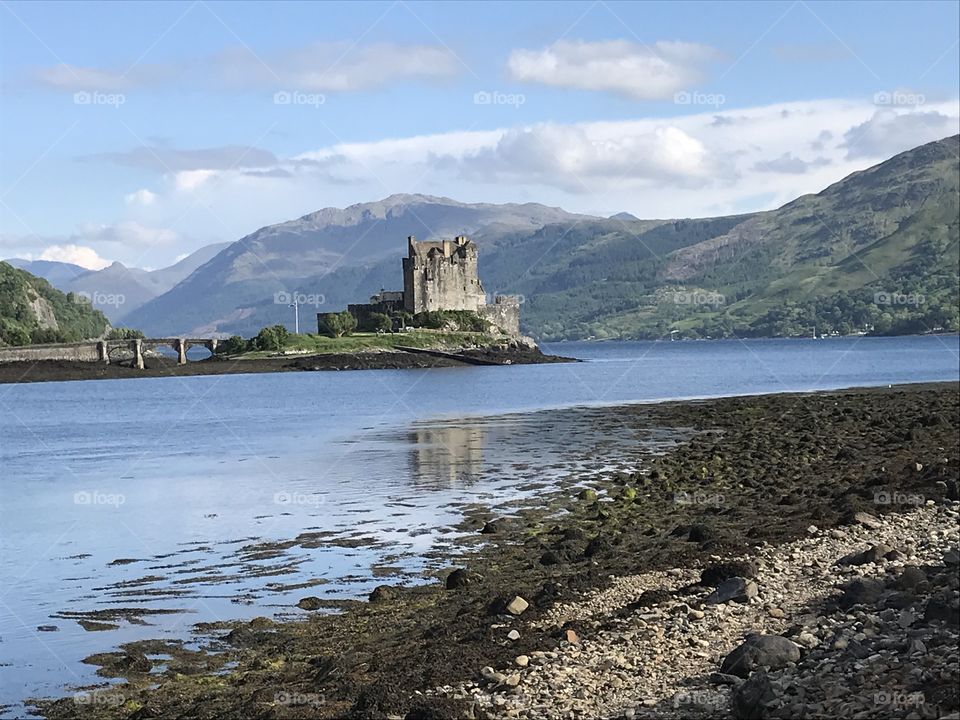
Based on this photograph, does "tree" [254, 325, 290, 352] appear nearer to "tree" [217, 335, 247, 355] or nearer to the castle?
"tree" [217, 335, 247, 355]

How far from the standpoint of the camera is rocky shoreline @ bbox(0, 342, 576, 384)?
475 ft

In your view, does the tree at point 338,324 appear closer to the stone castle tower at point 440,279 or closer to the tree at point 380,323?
the tree at point 380,323

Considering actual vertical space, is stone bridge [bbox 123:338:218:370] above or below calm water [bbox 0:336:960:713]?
above

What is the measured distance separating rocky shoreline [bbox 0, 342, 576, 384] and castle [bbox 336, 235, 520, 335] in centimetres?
1878

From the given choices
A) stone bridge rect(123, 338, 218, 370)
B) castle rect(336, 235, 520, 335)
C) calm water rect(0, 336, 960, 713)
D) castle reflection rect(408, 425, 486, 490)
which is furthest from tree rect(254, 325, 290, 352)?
castle reflection rect(408, 425, 486, 490)

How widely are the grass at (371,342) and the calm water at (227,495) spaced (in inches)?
2760

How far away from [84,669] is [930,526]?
44.7 ft

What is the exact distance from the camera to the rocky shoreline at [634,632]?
38.1 feet

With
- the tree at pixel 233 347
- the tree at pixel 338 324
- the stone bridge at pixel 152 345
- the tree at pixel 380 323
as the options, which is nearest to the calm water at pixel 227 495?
the stone bridge at pixel 152 345

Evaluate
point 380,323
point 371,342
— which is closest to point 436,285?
point 380,323

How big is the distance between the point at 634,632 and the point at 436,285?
170 meters

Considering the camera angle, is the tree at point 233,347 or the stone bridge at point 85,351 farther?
the tree at point 233,347

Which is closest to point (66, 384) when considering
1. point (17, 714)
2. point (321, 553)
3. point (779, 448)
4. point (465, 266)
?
point (465, 266)

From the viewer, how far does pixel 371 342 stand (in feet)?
528
